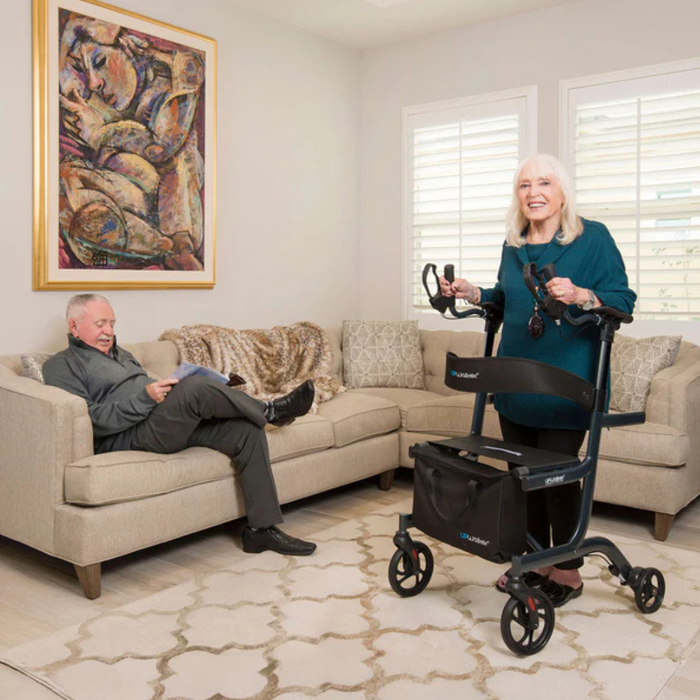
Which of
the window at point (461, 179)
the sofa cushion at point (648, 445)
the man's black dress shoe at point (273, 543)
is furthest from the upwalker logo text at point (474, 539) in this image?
the window at point (461, 179)

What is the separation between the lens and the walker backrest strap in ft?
7.69

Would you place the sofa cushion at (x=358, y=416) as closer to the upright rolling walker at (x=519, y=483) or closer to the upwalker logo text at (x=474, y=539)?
the upright rolling walker at (x=519, y=483)

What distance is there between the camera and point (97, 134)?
3.81 m

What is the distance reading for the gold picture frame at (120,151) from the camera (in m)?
3.64

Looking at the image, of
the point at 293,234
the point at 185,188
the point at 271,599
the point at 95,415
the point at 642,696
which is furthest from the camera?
the point at 293,234

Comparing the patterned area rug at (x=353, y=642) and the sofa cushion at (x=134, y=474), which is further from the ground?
the sofa cushion at (x=134, y=474)

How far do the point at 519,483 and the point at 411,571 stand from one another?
1.96ft

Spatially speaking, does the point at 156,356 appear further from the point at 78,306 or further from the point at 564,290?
the point at 564,290

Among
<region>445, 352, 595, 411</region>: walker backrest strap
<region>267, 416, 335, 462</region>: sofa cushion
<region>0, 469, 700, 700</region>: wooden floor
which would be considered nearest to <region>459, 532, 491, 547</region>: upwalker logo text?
<region>445, 352, 595, 411</region>: walker backrest strap

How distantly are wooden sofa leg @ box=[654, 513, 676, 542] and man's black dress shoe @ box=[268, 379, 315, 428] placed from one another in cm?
158

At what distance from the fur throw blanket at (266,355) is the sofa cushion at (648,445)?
1398 mm

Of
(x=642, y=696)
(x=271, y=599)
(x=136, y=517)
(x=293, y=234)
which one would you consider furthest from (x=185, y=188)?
(x=642, y=696)

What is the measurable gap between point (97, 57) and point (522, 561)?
2991 mm

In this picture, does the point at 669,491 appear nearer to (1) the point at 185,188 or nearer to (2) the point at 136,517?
(2) the point at 136,517
